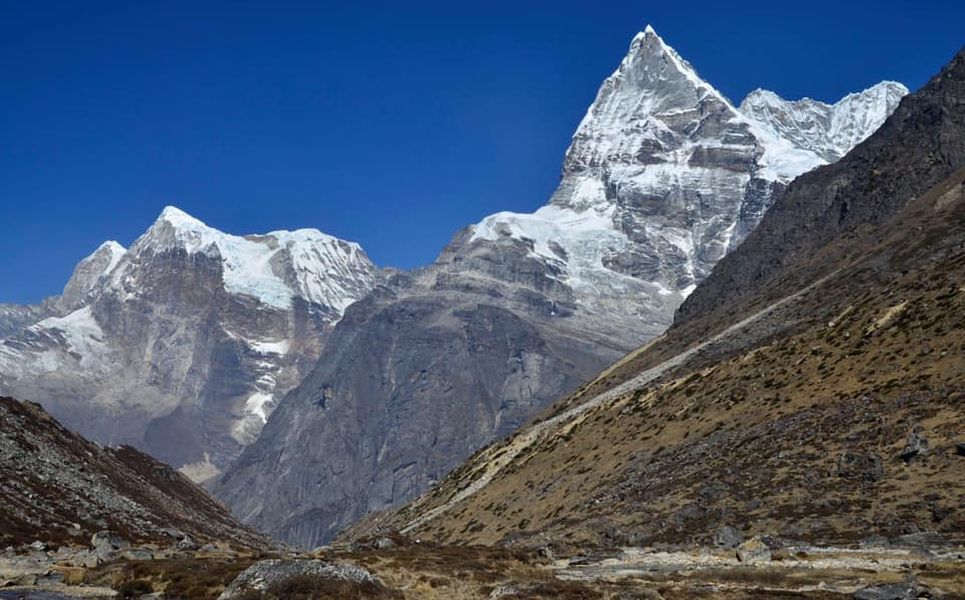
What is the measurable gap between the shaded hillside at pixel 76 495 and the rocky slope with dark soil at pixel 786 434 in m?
31.2

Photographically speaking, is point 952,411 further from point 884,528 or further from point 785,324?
point 785,324

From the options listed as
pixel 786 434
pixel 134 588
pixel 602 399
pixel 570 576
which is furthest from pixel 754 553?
pixel 602 399

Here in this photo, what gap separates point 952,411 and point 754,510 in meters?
16.4

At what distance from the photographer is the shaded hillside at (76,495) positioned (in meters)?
79.1

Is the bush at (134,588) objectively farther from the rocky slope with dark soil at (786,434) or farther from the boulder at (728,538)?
the rocky slope with dark soil at (786,434)

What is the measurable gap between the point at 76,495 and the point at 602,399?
297 ft

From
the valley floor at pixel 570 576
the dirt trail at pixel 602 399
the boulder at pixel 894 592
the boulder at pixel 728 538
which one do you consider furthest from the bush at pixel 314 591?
the dirt trail at pixel 602 399

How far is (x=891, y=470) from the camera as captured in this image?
67.6 m

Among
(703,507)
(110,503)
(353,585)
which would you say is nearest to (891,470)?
(703,507)

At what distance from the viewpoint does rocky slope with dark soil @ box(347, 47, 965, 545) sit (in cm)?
6681

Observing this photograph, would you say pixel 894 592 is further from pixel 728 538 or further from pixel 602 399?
pixel 602 399

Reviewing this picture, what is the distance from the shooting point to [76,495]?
3821 inches

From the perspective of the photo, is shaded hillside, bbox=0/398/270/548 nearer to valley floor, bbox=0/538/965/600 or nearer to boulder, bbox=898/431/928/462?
valley floor, bbox=0/538/965/600

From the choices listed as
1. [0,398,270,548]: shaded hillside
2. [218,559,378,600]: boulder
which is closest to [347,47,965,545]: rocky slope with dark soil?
[0,398,270,548]: shaded hillside
